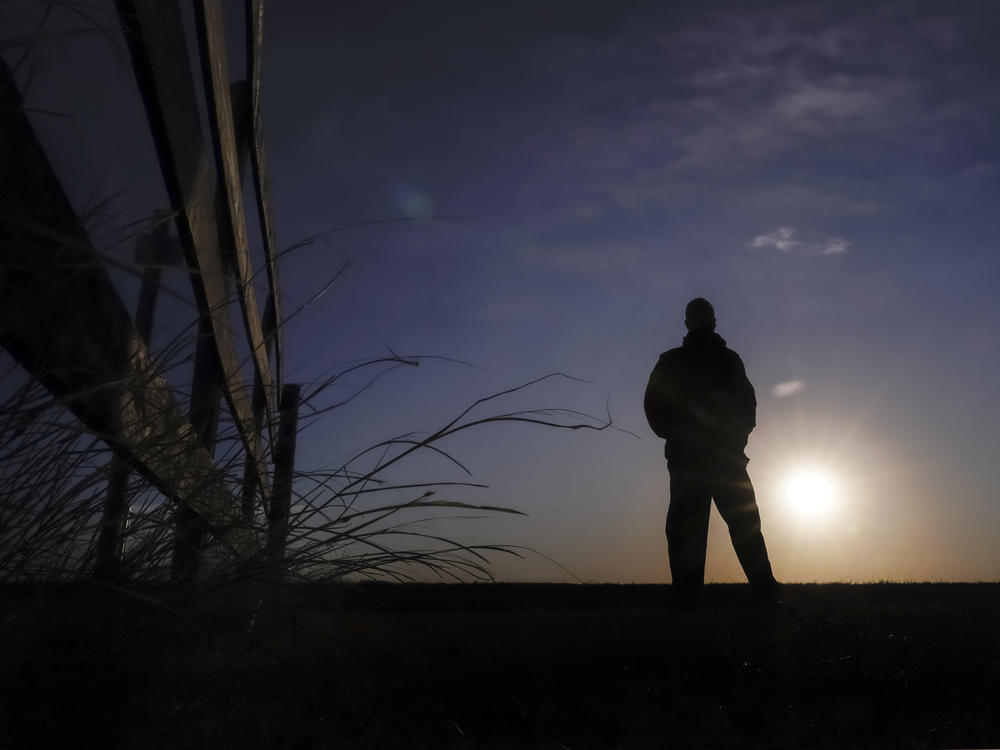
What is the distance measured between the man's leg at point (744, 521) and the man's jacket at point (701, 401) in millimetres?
177

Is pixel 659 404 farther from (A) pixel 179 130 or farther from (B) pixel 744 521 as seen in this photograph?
(A) pixel 179 130

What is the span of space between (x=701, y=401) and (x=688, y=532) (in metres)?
0.86

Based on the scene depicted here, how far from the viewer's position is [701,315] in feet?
18.6

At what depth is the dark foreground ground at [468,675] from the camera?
39.7 inches

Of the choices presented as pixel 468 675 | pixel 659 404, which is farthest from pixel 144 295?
pixel 659 404

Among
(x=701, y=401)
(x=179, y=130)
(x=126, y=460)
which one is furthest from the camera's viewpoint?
(x=701, y=401)

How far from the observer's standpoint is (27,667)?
96 cm

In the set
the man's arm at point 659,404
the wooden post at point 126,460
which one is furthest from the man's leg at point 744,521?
the wooden post at point 126,460

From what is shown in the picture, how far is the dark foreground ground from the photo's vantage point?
101 centimetres

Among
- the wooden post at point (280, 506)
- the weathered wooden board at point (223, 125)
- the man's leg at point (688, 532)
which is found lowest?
the wooden post at point (280, 506)

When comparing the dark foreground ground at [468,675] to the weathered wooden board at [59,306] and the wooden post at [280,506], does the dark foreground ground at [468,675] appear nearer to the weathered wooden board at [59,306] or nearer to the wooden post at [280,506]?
the wooden post at [280,506]

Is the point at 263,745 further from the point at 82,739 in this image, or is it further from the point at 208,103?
the point at 208,103

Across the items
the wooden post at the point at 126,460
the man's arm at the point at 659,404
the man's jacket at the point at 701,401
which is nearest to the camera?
the wooden post at the point at 126,460

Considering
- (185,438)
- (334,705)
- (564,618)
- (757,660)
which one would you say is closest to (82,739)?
(185,438)
